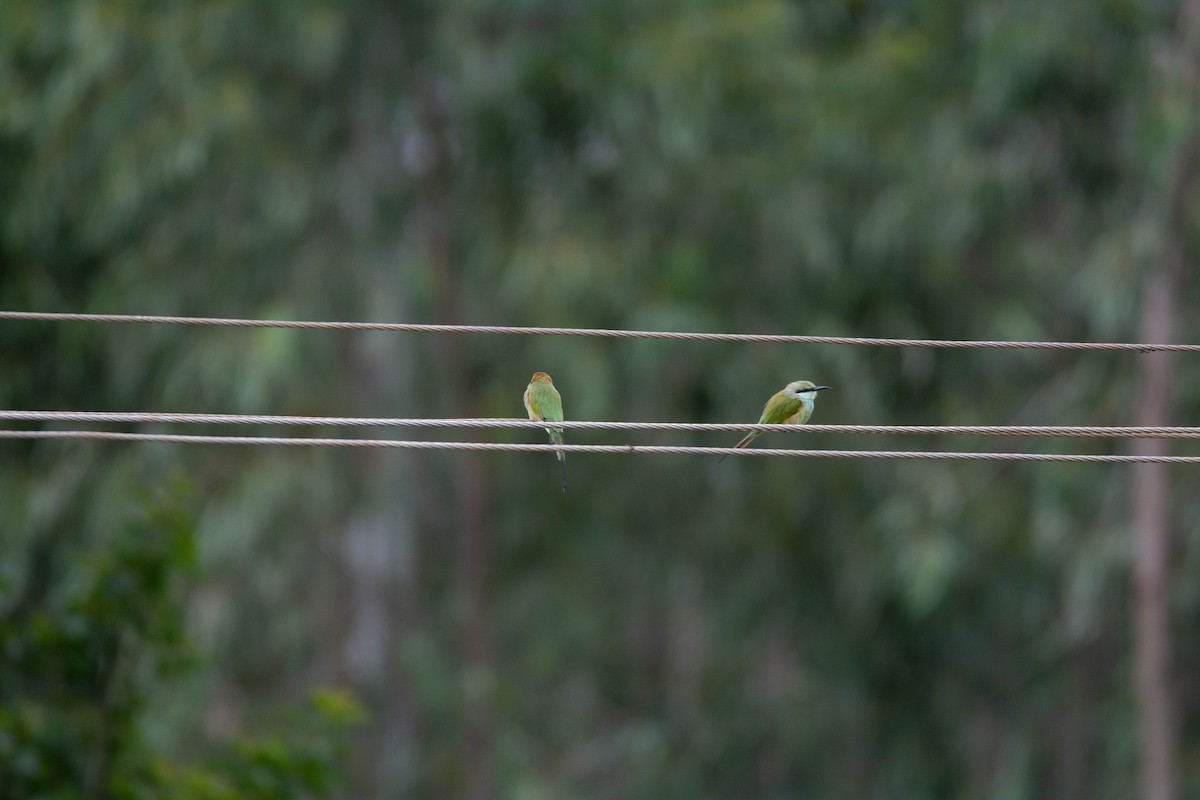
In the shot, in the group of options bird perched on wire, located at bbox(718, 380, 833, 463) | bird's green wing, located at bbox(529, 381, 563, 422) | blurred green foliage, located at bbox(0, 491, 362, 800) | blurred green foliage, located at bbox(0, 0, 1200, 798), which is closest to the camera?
bird's green wing, located at bbox(529, 381, 563, 422)

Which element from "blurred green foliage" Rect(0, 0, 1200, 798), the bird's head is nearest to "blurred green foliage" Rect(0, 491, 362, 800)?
the bird's head

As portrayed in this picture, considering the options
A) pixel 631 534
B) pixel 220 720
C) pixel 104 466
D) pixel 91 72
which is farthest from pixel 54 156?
pixel 631 534

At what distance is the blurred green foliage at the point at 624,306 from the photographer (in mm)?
14867

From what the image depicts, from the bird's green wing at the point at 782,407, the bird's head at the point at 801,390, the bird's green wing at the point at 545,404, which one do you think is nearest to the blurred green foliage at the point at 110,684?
the bird's green wing at the point at 545,404

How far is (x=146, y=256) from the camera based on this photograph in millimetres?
14938

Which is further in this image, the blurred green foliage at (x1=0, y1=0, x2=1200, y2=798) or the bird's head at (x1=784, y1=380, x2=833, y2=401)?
the blurred green foliage at (x1=0, y1=0, x2=1200, y2=798)

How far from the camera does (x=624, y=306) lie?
15.0 metres

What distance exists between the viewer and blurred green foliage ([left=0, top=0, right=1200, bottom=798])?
1487cm

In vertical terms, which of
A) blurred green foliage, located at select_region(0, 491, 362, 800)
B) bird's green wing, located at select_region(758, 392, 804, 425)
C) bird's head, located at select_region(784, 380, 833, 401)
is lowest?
blurred green foliage, located at select_region(0, 491, 362, 800)

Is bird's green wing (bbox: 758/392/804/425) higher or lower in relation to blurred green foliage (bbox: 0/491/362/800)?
higher

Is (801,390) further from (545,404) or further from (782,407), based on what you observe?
(545,404)

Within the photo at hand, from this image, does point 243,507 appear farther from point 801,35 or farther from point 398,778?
point 801,35

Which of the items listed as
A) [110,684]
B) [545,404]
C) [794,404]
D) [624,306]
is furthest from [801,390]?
[624,306]

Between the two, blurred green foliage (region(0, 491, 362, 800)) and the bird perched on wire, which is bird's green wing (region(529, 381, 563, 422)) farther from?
blurred green foliage (region(0, 491, 362, 800))
